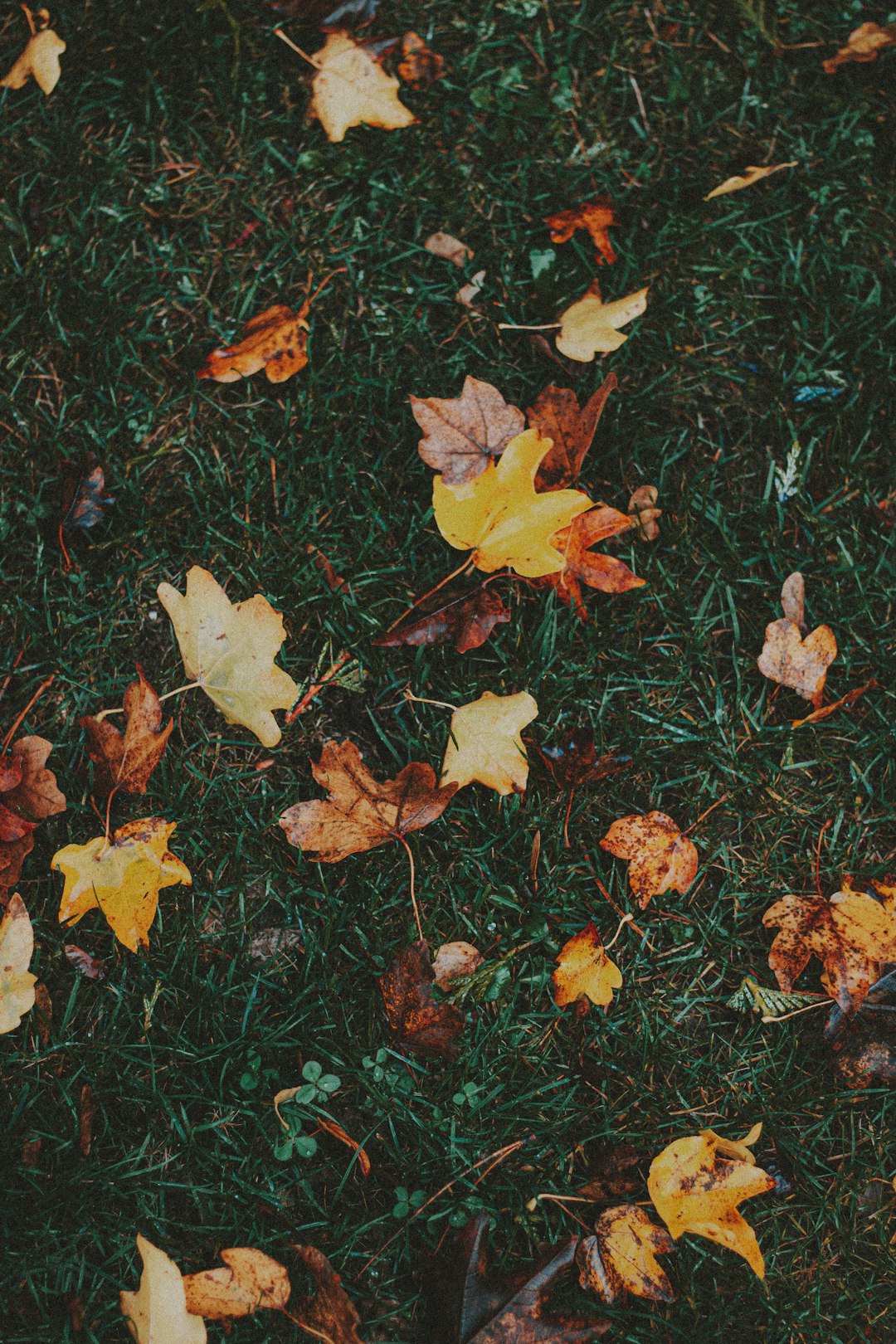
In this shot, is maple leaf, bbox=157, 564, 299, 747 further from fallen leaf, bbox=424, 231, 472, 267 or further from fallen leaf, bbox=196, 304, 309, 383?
fallen leaf, bbox=424, 231, 472, 267

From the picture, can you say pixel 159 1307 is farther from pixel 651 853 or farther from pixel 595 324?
pixel 595 324

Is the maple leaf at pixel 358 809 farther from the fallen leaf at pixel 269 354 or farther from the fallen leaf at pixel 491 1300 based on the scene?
the fallen leaf at pixel 269 354

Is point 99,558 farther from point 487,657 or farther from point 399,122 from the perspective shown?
point 399,122

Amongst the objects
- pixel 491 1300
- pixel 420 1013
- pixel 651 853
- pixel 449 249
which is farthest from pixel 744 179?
pixel 491 1300

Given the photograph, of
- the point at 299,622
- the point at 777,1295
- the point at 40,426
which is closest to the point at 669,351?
the point at 299,622

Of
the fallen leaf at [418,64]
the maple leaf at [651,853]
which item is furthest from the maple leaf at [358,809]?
the fallen leaf at [418,64]

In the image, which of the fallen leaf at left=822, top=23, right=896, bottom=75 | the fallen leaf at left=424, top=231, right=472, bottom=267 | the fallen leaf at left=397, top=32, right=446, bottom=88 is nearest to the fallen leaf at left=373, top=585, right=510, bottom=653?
the fallen leaf at left=424, top=231, right=472, bottom=267
